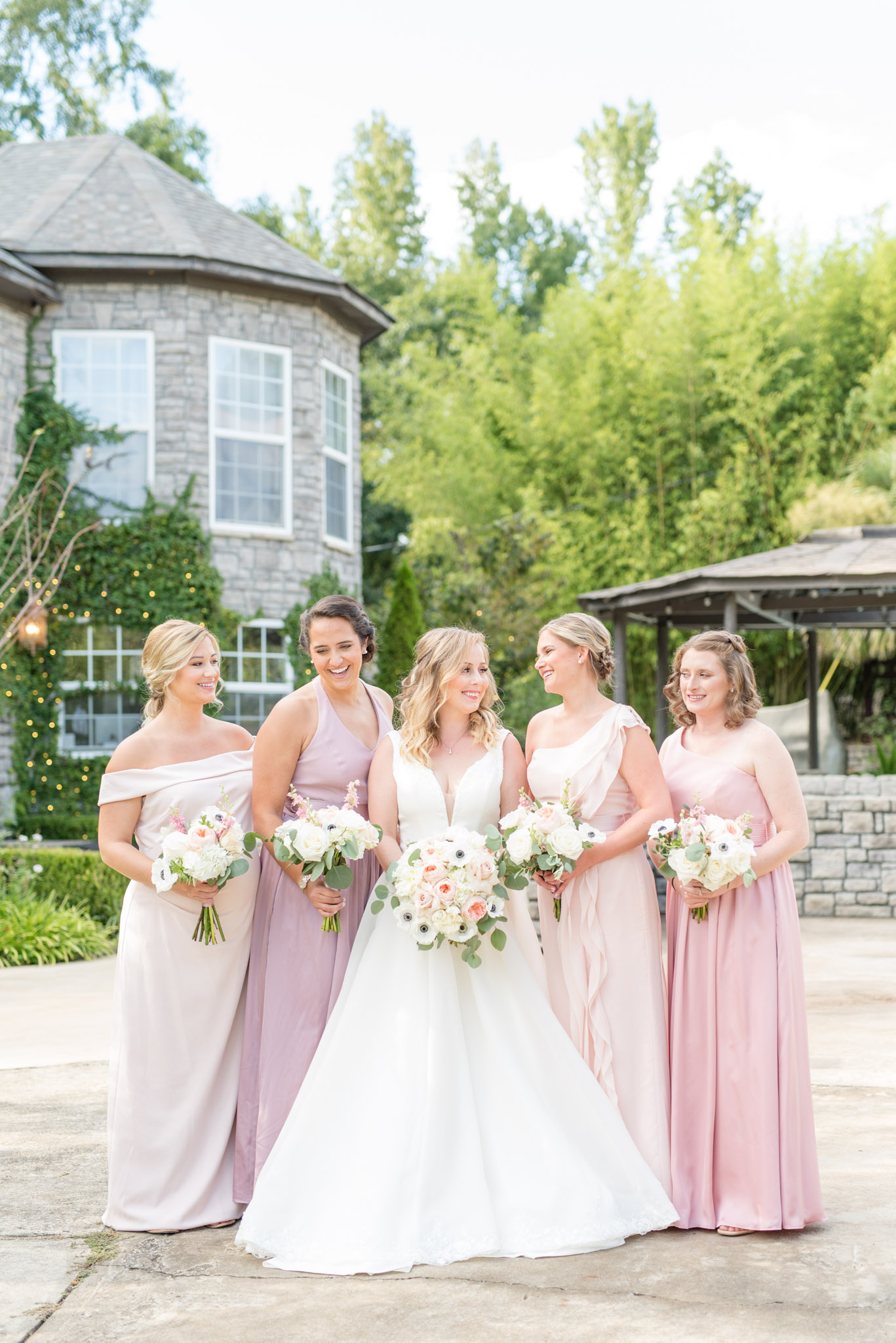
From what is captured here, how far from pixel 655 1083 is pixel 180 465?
11602mm

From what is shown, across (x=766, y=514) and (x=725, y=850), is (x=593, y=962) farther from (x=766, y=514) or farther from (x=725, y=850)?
(x=766, y=514)

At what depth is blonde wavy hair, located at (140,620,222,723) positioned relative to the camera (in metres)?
4.40

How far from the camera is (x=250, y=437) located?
596 inches

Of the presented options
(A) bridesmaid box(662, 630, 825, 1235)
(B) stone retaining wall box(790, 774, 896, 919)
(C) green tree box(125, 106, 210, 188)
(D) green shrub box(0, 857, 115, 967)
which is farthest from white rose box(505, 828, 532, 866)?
(C) green tree box(125, 106, 210, 188)

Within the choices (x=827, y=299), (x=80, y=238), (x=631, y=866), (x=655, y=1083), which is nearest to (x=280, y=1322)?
(x=655, y=1083)

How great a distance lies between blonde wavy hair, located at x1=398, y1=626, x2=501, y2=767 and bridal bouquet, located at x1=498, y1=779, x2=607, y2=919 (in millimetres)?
341

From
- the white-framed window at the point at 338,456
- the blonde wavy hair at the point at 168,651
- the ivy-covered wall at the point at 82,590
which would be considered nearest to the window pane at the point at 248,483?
the ivy-covered wall at the point at 82,590

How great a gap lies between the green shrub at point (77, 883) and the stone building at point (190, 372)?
13.7 feet

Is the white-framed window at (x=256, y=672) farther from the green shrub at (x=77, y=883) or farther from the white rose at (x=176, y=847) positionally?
the white rose at (x=176, y=847)

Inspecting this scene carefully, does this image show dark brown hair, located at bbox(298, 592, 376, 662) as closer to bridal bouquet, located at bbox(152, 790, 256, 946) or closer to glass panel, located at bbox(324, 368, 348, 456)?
bridal bouquet, located at bbox(152, 790, 256, 946)

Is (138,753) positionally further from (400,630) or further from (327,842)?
(400,630)

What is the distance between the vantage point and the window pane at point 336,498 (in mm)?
16078

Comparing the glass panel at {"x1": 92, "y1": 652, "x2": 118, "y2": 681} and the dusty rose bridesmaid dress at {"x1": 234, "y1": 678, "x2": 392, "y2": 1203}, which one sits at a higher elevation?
the glass panel at {"x1": 92, "y1": 652, "x2": 118, "y2": 681}

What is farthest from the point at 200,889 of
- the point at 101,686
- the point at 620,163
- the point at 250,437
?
the point at 620,163
